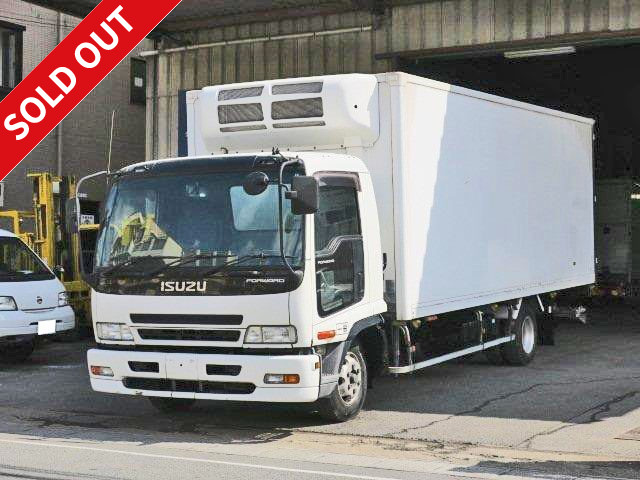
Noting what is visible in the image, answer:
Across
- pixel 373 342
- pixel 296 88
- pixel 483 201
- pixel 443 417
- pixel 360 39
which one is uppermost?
pixel 360 39

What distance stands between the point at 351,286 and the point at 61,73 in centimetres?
1784

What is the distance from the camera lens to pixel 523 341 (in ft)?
45.7

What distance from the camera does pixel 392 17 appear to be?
17.9 meters

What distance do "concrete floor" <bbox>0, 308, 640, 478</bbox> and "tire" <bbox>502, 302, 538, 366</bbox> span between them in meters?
0.21

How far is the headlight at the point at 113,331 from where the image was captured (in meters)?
9.48

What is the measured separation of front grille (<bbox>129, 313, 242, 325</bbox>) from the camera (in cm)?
904

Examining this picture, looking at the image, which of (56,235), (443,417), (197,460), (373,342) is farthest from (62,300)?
(197,460)

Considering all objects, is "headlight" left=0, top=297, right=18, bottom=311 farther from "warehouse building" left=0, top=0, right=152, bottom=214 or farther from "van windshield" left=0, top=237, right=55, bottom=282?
"warehouse building" left=0, top=0, right=152, bottom=214

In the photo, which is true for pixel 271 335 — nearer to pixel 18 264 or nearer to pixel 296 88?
pixel 296 88

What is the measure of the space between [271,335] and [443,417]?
233 centimetres

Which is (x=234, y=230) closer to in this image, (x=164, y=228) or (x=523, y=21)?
(x=164, y=228)

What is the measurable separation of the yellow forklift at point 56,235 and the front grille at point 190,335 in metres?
8.99

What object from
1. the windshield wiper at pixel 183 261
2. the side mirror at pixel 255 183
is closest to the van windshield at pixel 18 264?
the windshield wiper at pixel 183 261

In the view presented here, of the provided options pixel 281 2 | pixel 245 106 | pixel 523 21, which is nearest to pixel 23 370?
pixel 245 106
